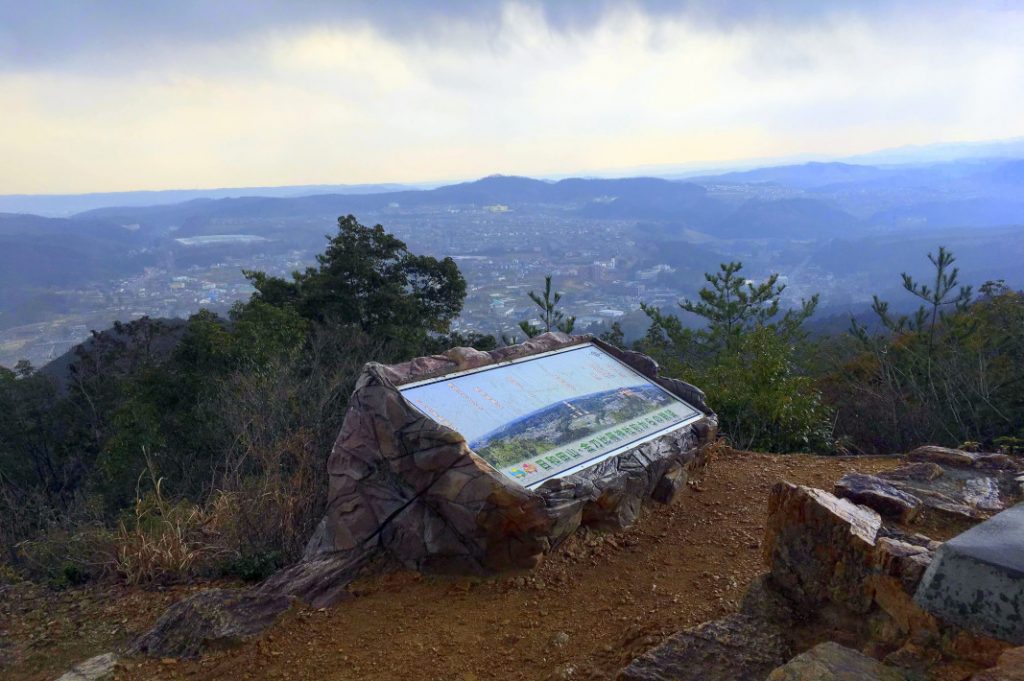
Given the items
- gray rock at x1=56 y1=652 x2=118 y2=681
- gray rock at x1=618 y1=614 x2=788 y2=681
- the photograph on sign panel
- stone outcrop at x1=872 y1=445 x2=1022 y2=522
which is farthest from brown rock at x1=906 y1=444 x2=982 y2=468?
gray rock at x1=56 y1=652 x2=118 y2=681

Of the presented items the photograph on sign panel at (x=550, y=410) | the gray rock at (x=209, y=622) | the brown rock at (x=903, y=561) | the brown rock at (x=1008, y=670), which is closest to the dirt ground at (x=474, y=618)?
the gray rock at (x=209, y=622)

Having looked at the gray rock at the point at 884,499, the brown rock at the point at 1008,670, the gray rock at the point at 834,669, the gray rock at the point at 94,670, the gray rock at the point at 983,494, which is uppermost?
the brown rock at the point at 1008,670

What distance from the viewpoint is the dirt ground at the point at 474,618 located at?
10.9 feet

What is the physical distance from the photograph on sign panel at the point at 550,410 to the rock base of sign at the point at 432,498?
0.17 meters

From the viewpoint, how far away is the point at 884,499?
3.37 m

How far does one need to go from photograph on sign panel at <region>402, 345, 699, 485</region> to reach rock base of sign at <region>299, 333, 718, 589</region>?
0.17 meters

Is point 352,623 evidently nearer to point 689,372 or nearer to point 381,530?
point 381,530

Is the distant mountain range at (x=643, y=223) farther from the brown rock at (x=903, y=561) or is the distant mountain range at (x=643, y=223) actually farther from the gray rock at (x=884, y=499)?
the brown rock at (x=903, y=561)

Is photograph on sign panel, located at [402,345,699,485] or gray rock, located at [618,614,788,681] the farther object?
photograph on sign panel, located at [402,345,699,485]

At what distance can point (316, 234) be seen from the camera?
7338 cm

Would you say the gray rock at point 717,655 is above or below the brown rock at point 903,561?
below

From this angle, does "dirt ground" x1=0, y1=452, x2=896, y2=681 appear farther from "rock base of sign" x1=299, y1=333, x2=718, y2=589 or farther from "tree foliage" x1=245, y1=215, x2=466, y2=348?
"tree foliage" x1=245, y1=215, x2=466, y2=348

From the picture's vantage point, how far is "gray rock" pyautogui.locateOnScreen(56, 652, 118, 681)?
11.0 feet

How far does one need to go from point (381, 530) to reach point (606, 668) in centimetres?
185
